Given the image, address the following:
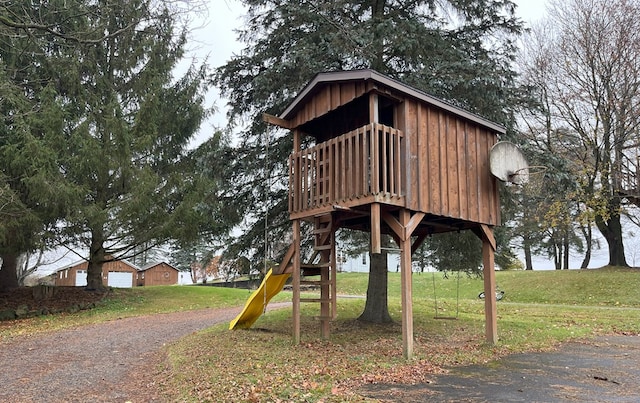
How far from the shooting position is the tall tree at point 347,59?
432 inches

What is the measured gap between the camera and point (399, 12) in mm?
12633

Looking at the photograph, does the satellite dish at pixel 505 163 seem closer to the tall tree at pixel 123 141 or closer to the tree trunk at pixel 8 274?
the tall tree at pixel 123 141

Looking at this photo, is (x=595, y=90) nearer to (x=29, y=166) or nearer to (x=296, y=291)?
(x=296, y=291)

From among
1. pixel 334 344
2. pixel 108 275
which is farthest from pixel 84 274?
→ pixel 334 344

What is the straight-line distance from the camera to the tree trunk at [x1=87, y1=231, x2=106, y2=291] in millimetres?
18922

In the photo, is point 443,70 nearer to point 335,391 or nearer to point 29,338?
point 335,391

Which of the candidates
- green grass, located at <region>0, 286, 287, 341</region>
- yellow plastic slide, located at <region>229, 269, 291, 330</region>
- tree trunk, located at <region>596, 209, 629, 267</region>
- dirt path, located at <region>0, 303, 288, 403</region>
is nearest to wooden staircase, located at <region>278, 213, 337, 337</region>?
yellow plastic slide, located at <region>229, 269, 291, 330</region>

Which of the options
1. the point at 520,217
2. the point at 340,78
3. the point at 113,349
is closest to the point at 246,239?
the point at 113,349

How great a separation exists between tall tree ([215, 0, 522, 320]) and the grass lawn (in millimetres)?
2015

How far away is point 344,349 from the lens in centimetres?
892

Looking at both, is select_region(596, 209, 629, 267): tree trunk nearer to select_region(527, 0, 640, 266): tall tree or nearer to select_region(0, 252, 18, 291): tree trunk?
select_region(527, 0, 640, 266): tall tree

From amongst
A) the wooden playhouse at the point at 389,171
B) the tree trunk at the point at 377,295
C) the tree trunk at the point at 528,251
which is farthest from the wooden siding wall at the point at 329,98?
the tree trunk at the point at 528,251

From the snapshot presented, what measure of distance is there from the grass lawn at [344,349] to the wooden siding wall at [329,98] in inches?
178

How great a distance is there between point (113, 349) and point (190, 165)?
10860mm
